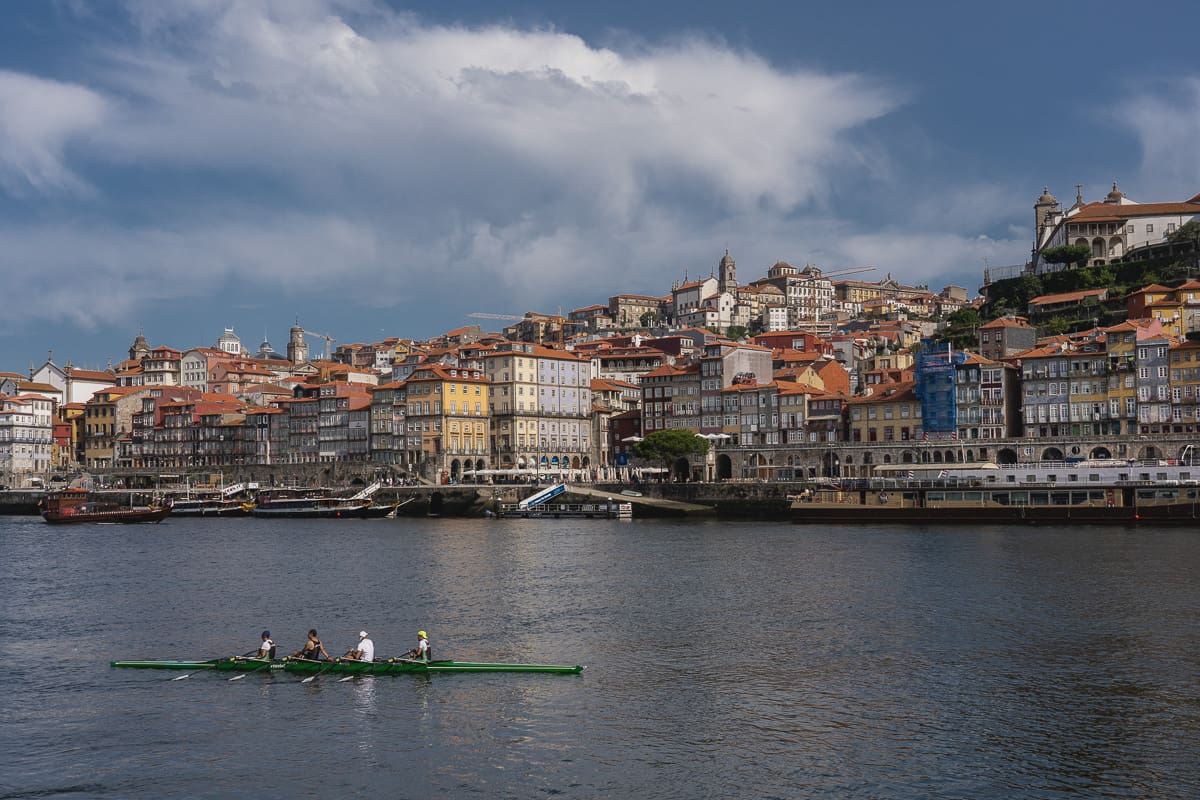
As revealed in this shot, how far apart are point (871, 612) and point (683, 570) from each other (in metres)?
14.7

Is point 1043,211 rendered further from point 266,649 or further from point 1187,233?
point 266,649

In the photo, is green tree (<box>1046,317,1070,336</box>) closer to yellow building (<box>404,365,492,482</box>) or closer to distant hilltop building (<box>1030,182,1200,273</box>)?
distant hilltop building (<box>1030,182,1200,273</box>)

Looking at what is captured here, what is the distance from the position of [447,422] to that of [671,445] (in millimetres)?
28436

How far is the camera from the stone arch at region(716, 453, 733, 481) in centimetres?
11275

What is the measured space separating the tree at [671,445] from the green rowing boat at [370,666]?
7624 cm

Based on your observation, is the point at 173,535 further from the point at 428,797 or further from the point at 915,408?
the point at 428,797

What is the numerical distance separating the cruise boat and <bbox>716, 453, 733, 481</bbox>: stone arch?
21293mm

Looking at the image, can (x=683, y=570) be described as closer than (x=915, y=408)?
Result: Yes

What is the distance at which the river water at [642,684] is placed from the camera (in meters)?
22.8

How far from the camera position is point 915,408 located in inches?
4070

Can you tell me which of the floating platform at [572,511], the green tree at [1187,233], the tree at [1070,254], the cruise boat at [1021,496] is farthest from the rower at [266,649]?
the tree at [1070,254]

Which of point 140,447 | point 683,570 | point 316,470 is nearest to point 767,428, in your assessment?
point 316,470

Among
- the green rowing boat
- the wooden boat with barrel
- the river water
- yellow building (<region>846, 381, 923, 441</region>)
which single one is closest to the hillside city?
yellow building (<region>846, 381, 923, 441</region>)

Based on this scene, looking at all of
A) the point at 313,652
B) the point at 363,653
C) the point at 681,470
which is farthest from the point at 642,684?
the point at 681,470
